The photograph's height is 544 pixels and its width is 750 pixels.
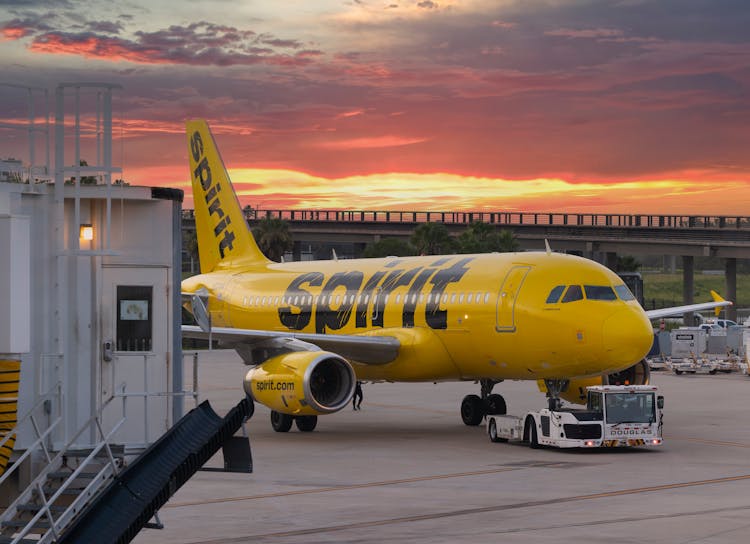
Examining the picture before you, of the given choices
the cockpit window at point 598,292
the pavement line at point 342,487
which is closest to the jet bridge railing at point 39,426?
the pavement line at point 342,487

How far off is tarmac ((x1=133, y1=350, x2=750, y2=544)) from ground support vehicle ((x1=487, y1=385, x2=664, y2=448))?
0.32m

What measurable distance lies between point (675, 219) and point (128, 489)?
305 ft

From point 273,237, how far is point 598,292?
71470mm

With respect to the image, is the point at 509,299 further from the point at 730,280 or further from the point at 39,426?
the point at 730,280

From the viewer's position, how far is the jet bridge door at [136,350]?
44.5 ft

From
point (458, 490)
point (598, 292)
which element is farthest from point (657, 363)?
point (458, 490)

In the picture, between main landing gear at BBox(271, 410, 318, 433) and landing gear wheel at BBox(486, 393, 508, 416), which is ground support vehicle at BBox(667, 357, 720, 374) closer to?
landing gear wheel at BBox(486, 393, 508, 416)

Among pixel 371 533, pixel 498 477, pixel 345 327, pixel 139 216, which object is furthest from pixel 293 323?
pixel 139 216

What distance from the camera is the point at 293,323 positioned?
1474 inches

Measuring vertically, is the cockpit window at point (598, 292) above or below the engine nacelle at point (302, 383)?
above

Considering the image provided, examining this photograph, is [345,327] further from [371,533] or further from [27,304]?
[27,304]

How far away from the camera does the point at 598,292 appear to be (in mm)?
28828

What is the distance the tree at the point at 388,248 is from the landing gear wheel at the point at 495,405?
2628 inches

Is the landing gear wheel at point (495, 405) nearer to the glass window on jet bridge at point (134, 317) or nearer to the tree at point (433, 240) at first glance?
the glass window on jet bridge at point (134, 317)
